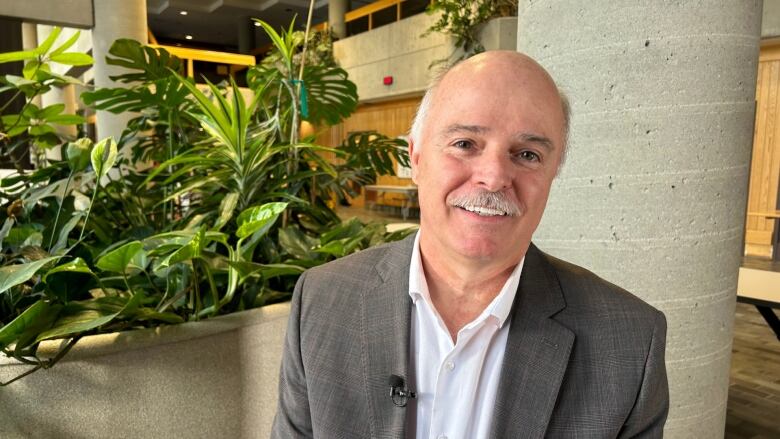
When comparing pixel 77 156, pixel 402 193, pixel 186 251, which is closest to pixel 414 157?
pixel 186 251

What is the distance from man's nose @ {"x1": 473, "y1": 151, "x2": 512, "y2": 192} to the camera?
0.92 meters

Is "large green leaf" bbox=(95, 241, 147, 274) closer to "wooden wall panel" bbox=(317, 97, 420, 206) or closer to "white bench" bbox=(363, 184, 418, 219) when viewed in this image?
"white bench" bbox=(363, 184, 418, 219)

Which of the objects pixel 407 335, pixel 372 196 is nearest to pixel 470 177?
pixel 407 335

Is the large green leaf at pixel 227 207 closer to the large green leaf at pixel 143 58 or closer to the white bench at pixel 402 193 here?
the large green leaf at pixel 143 58

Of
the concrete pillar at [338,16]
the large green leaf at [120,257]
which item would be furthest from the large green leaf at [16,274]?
the concrete pillar at [338,16]

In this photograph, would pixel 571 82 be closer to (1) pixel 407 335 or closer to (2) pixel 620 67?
(2) pixel 620 67

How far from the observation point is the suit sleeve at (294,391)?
111 centimetres

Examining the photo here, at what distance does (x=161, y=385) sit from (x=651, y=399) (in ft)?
4.16

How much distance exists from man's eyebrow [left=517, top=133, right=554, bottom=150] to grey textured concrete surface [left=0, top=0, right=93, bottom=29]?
20.0 feet

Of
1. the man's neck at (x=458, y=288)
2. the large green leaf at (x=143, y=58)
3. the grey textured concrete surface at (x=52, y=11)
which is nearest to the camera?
the man's neck at (x=458, y=288)

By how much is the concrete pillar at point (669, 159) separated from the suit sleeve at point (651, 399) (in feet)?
2.19

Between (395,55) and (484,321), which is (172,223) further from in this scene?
(395,55)

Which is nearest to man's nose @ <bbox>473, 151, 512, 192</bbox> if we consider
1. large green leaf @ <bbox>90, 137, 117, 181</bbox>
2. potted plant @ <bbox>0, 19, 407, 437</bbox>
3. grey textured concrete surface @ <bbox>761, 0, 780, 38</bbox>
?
potted plant @ <bbox>0, 19, 407, 437</bbox>

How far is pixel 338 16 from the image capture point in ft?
47.2
